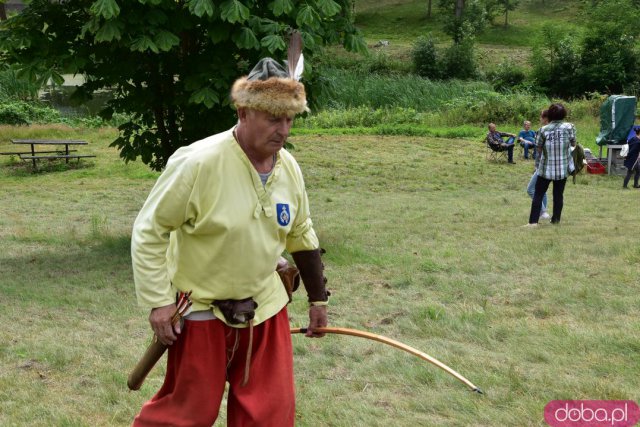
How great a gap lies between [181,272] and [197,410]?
0.56 metres

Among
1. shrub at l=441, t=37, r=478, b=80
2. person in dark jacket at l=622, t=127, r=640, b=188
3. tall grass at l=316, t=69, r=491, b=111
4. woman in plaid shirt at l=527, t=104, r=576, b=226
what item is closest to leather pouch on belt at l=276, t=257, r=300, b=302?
woman in plaid shirt at l=527, t=104, r=576, b=226

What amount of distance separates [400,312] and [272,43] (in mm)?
3084

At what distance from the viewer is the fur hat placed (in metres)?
2.84

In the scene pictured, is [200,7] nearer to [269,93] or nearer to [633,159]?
[269,93]

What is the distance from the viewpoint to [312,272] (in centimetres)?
345

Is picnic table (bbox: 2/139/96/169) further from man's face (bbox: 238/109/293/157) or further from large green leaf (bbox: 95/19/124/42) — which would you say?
man's face (bbox: 238/109/293/157)

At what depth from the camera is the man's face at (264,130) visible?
2869 millimetres

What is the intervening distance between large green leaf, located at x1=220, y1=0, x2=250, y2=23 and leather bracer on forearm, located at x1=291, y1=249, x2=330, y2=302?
176 inches

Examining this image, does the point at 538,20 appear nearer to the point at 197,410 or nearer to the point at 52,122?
the point at 52,122

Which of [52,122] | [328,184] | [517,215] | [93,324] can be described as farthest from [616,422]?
[52,122]

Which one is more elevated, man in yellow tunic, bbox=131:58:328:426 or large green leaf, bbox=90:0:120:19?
large green leaf, bbox=90:0:120:19

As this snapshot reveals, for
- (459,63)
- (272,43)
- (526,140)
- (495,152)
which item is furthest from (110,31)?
(459,63)

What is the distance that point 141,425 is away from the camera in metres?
3.04

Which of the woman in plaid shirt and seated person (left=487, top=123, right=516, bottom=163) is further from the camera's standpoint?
seated person (left=487, top=123, right=516, bottom=163)
